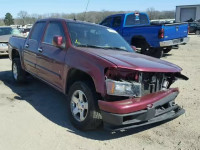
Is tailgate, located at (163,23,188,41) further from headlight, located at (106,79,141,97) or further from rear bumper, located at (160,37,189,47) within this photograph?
headlight, located at (106,79,141,97)

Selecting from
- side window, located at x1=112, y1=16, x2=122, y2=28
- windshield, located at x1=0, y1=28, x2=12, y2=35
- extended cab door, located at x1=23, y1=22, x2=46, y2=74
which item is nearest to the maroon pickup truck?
extended cab door, located at x1=23, y1=22, x2=46, y2=74

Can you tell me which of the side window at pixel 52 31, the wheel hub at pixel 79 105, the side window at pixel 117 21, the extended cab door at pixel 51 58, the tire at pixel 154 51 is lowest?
the wheel hub at pixel 79 105

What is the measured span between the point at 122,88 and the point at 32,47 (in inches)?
122

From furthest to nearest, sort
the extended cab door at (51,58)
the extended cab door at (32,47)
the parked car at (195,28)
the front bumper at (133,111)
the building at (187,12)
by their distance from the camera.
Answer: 1. the building at (187,12)
2. the parked car at (195,28)
3. the extended cab door at (32,47)
4. the extended cab door at (51,58)
5. the front bumper at (133,111)

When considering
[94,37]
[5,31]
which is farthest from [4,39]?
[94,37]

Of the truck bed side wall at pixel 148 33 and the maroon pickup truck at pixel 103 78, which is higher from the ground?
the truck bed side wall at pixel 148 33

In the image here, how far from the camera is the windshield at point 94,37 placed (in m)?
4.65

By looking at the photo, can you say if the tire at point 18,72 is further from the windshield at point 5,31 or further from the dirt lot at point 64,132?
the windshield at point 5,31

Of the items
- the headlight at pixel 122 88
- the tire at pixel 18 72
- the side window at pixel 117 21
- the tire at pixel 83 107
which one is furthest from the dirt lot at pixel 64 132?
→ the side window at pixel 117 21

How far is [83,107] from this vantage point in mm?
4004

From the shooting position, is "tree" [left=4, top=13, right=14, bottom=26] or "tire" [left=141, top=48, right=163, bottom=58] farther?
"tree" [left=4, top=13, right=14, bottom=26]

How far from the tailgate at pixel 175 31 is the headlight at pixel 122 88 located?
23.1ft

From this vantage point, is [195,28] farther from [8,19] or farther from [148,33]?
[8,19]

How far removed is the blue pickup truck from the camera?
1018 cm
